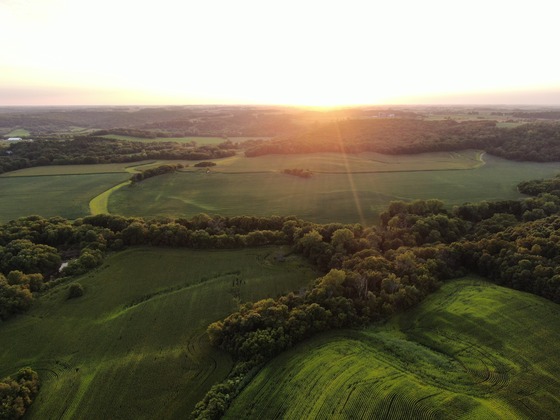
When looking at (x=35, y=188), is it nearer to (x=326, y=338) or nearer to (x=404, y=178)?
(x=326, y=338)

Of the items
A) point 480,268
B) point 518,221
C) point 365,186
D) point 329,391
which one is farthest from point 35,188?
point 518,221

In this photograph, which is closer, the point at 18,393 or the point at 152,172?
the point at 18,393

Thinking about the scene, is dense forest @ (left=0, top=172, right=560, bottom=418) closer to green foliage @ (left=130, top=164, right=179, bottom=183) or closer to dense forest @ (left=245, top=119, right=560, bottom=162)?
green foliage @ (left=130, top=164, right=179, bottom=183)

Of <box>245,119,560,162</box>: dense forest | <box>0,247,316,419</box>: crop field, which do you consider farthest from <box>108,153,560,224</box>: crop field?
<box>0,247,316,419</box>: crop field

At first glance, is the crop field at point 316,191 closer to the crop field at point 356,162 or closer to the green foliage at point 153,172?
the crop field at point 356,162

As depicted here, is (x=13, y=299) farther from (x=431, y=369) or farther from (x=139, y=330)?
(x=431, y=369)

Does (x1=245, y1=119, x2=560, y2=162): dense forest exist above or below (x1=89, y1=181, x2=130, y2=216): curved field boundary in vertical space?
above

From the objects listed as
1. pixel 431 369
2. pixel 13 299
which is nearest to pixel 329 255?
pixel 431 369
